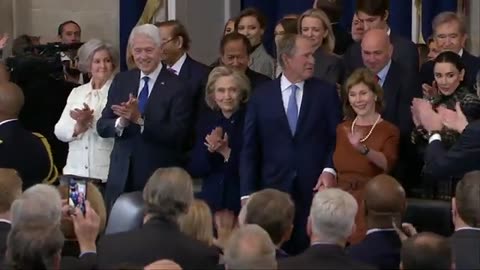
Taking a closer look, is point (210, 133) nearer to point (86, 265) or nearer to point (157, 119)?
point (157, 119)

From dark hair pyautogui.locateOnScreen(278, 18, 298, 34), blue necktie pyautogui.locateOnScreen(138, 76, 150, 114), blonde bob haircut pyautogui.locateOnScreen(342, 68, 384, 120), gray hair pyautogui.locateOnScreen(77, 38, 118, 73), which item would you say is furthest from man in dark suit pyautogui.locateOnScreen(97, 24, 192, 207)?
dark hair pyautogui.locateOnScreen(278, 18, 298, 34)

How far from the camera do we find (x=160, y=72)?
8.21 meters

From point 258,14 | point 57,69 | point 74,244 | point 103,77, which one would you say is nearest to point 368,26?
point 258,14

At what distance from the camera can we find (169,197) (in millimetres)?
5863

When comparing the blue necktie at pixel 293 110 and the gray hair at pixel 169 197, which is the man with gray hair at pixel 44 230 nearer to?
the gray hair at pixel 169 197

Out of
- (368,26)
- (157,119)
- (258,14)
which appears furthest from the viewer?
(258,14)

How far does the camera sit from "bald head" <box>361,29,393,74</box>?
→ 808 cm

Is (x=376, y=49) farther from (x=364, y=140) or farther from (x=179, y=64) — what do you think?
(x=179, y=64)

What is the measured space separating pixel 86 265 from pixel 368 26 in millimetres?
3629

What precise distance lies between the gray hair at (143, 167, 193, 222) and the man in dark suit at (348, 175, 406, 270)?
2.58ft

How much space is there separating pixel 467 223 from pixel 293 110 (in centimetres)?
210

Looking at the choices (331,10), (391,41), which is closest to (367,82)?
(391,41)

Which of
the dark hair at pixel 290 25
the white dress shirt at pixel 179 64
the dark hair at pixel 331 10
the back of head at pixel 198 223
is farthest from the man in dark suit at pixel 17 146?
the dark hair at pixel 331 10

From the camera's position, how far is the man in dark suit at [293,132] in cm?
789
